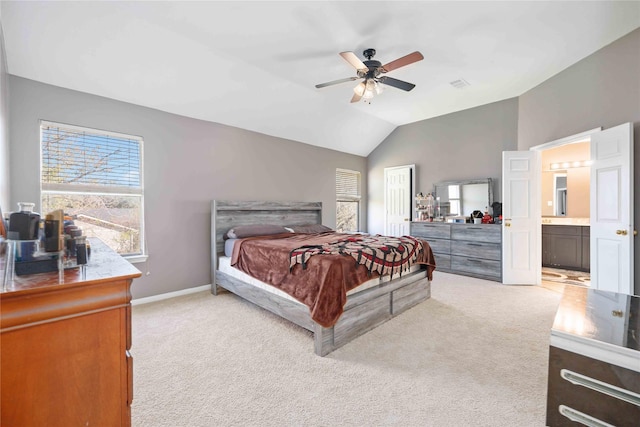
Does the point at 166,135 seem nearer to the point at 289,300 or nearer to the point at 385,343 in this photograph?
the point at 289,300

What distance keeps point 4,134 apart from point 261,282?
8.60ft

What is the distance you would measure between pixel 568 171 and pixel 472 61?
395cm

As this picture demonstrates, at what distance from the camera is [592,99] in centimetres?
332

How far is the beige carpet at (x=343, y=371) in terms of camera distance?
5.36 ft

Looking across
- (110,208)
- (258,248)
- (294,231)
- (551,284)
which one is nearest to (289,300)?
(258,248)

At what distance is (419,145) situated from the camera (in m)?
5.86

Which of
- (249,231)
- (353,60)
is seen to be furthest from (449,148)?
(249,231)

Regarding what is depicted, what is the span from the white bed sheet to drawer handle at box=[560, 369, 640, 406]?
1.48 meters

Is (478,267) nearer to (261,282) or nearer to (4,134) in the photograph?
(261,282)

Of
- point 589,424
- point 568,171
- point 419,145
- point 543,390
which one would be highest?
point 419,145

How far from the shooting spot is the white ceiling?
245 cm

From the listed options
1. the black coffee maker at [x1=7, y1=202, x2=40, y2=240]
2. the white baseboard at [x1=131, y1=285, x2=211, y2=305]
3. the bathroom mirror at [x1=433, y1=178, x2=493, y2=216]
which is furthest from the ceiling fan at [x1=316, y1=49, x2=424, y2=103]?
the white baseboard at [x1=131, y1=285, x2=211, y2=305]

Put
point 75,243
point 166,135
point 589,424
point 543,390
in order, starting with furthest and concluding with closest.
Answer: point 166,135
point 543,390
point 589,424
point 75,243

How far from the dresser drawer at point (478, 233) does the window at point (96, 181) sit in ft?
16.0
